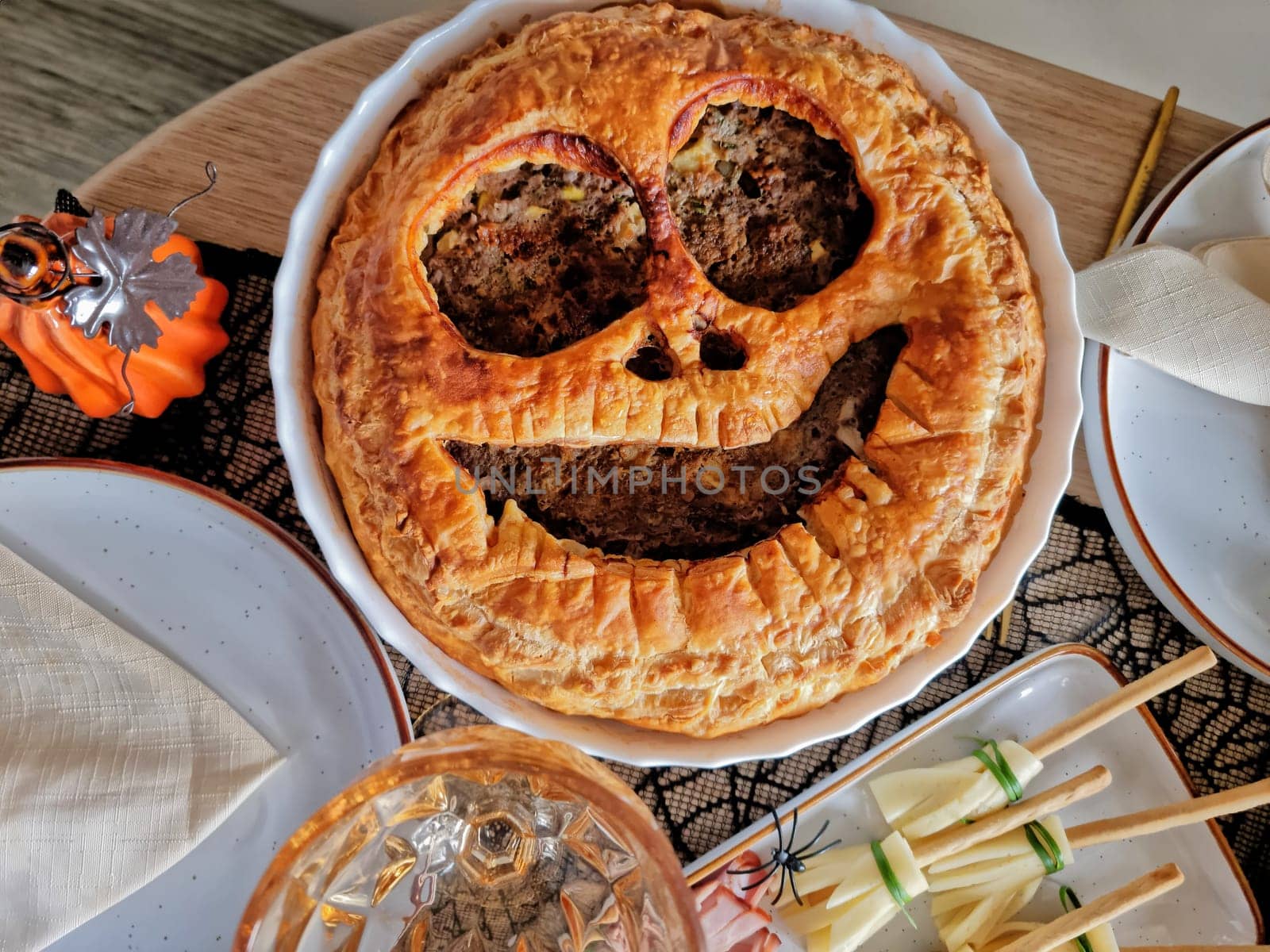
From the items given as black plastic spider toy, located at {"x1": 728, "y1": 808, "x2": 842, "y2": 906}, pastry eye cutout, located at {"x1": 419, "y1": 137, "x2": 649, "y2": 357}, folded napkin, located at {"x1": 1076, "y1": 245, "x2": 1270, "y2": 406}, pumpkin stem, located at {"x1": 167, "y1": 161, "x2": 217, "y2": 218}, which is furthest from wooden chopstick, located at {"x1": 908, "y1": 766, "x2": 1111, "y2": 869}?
pumpkin stem, located at {"x1": 167, "y1": 161, "x2": 217, "y2": 218}

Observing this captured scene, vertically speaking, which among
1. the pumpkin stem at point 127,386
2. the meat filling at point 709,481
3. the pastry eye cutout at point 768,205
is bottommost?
the pumpkin stem at point 127,386

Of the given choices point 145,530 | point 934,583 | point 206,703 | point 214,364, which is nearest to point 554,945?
point 206,703

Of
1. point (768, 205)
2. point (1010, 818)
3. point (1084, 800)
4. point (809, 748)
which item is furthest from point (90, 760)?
point (1084, 800)

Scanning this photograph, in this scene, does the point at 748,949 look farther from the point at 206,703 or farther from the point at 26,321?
the point at 26,321

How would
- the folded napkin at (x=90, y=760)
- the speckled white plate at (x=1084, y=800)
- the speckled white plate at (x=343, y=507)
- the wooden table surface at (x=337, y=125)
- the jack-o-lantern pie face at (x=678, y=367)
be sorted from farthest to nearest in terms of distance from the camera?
the speckled white plate at (x=1084, y=800) < the wooden table surface at (x=337, y=125) < the folded napkin at (x=90, y=760) < the speckled white plate at (x=343, y=507) < the jack-o-lantern pie face at (x=678, y=367)

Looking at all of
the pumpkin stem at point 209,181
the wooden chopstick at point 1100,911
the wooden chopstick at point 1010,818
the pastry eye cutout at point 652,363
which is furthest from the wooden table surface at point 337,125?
the wooden chopstick at point 1100,911

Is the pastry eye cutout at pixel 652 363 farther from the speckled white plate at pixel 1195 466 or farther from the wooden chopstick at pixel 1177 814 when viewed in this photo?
the wooden chopstick at pixel 1177 814

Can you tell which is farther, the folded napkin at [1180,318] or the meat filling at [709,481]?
the folded napkin at [1180,318]
